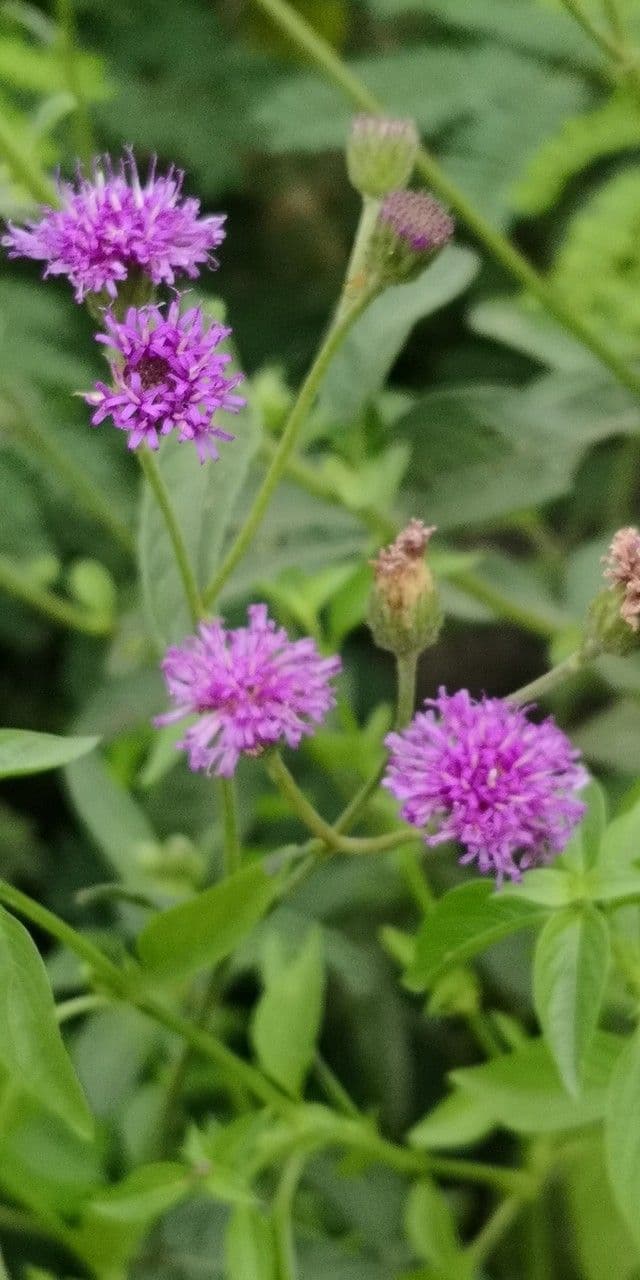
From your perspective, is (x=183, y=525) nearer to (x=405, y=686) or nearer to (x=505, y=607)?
(x=405, y=686)

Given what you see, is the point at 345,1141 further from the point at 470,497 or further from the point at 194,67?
the point at 194,67

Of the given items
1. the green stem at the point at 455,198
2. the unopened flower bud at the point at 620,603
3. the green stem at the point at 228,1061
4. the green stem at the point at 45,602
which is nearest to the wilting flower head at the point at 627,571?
the unopened flower bud at the point at 620,603

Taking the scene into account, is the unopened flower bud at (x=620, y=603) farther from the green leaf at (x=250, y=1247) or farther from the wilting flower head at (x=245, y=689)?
the green leaf at (x=250, y=1247)

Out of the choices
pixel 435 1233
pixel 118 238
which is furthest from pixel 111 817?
pixel 118 238

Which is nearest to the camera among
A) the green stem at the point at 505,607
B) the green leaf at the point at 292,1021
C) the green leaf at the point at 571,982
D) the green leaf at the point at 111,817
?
the green leaf at the point at 571,982

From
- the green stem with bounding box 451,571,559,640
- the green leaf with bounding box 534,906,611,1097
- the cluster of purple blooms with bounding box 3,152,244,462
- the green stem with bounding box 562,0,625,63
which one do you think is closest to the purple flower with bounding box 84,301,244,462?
the cluster of purple blooms with bounding box 3,152,244,462
